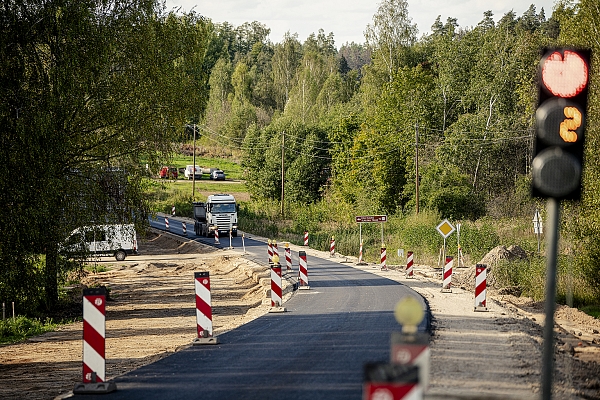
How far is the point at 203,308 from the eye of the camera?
47.4 feet

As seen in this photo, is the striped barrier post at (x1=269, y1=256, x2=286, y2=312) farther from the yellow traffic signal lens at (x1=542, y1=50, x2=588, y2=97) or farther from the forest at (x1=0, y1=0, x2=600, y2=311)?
the yellow traffic signal lens at (x1=542, y1=50, x2=588, y2=97)

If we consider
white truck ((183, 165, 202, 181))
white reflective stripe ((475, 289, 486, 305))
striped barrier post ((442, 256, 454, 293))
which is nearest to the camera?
white reflective stripe ((475, 289, 486, 305))

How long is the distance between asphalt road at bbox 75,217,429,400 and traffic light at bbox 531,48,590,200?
4.67 meters

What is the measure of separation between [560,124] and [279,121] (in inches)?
3109

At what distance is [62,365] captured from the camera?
15.9 metres

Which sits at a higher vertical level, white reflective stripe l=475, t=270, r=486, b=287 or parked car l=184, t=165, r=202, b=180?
parked car l=184, t=165, r=202, b=180

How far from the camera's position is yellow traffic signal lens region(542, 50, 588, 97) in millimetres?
5891

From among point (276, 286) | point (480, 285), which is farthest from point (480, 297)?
point (276, 286)

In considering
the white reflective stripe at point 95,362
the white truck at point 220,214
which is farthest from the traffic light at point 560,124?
the white truck at point 220,214

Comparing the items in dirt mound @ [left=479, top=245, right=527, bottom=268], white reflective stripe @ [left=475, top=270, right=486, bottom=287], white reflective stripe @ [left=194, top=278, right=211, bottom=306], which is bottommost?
dirt mound @ [left=479, top=245, right=527, bottom=268]

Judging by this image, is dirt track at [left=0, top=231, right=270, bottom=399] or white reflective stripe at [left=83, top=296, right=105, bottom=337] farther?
dirt track at [left=0, top=231, right=270, bottom=399]

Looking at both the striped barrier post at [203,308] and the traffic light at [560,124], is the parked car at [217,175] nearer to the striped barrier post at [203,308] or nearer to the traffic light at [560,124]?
the striped barrier post at [203,308]

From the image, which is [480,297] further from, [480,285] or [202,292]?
[202,292]

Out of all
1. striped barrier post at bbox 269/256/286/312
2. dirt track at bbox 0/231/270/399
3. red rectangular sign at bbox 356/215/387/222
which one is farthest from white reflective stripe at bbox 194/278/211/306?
red rectangular sign at bbox 356/215/387/222
